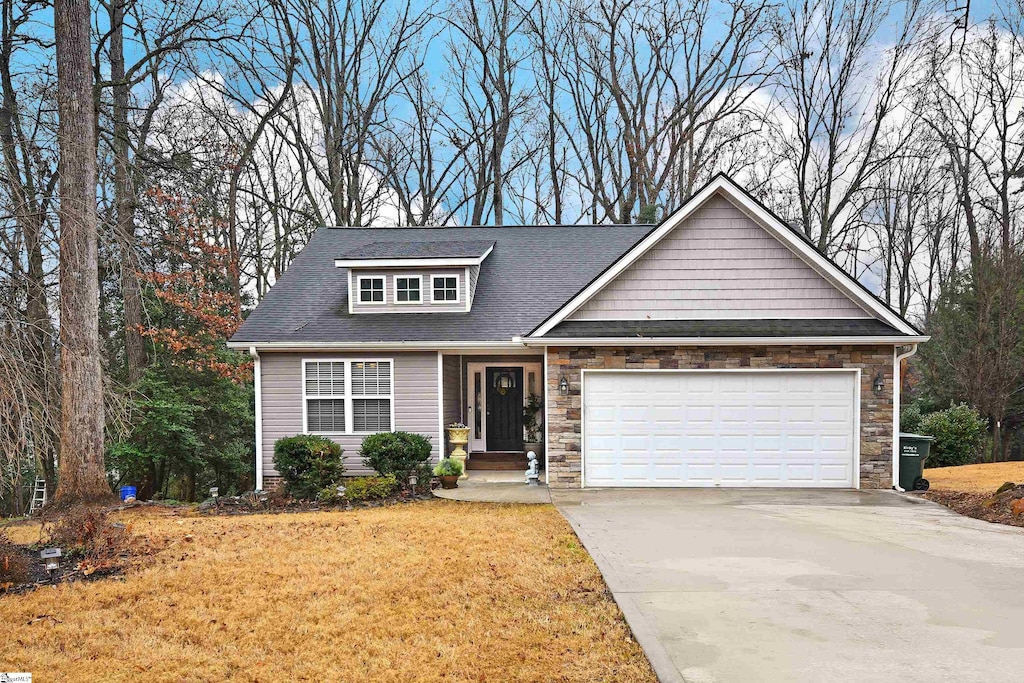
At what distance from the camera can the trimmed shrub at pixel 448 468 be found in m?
12.4

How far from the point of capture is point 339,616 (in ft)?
18.4

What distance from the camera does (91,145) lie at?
38.1ft

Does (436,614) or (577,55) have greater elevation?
(577,55)

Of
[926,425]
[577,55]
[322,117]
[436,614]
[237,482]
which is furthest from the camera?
[577,55]

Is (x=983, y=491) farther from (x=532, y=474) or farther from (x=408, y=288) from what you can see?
(x=408, y=288)

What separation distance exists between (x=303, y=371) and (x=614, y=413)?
615 cm

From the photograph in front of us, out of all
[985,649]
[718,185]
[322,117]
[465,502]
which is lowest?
[465,502]

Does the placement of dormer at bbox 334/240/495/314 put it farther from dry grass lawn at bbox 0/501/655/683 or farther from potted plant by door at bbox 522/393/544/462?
dry grass lawn at bbox 0/501/655/683

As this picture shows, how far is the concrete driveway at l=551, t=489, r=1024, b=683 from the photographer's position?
4.51m

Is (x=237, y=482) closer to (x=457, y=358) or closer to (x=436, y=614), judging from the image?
(x=457, y=358)

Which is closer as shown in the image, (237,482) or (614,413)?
(614,413)

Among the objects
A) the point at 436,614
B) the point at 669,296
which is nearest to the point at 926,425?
the point at 669,296

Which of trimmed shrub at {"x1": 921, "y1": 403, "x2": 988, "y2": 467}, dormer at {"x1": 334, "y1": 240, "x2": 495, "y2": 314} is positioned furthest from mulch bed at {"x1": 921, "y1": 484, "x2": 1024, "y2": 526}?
dormer at {"x1": 334, "y1": 240, "x2": 495, "y2": 314}

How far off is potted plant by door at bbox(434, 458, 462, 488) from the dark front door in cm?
306
